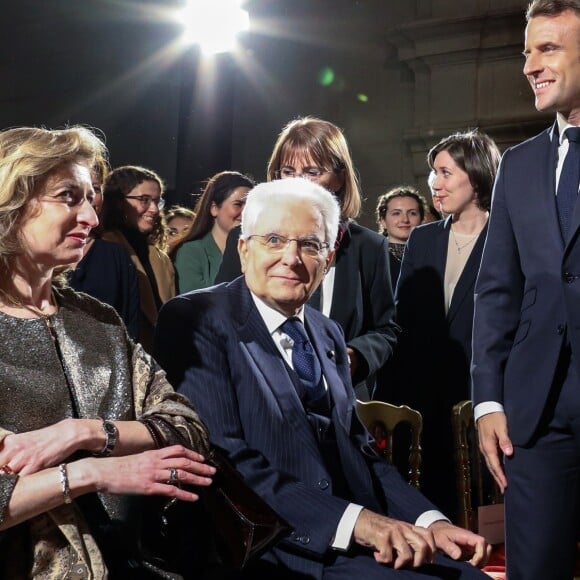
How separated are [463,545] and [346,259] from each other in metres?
1.40

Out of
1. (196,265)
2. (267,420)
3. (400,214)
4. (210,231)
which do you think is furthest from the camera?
(400,214)

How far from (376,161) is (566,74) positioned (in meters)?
5.53

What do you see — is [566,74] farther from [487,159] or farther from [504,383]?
[487,159]

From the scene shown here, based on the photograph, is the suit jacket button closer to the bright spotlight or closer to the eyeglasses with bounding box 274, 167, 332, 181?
the eyeglasses with bounding box 274, 167, 332, 181

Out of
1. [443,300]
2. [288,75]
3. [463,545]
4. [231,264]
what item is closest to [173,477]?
[463,545]

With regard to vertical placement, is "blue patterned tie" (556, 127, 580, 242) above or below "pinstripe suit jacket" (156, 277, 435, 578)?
above

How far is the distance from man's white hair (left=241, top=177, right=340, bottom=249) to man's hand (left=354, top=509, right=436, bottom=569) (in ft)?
2.28

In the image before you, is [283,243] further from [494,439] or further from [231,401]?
[494,439]

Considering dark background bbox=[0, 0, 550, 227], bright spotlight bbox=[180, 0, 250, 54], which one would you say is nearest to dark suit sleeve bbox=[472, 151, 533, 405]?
bright spotlight bbox=[180, 0, 250, 54]

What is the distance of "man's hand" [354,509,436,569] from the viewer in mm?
1862

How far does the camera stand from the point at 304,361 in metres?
2.23

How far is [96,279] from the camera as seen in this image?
3.62 m

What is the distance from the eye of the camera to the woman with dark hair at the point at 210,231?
4500mm

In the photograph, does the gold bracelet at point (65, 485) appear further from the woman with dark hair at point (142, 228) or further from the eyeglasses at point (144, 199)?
the eyeglasses at point (144, 199)
